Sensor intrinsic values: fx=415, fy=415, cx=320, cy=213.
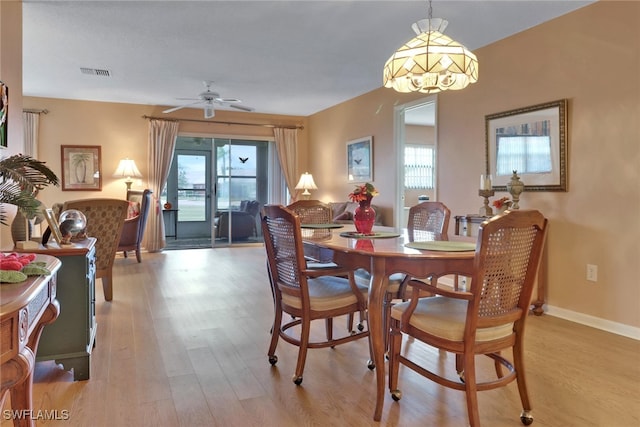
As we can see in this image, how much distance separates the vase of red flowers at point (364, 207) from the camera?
8.32ft

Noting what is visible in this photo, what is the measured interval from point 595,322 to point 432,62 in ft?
7.95

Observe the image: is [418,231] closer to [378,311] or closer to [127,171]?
[378,311]

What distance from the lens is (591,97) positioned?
3.22 meters

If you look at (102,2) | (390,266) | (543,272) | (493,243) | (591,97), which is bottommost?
(543,272)

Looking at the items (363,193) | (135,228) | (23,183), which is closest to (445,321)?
(363,193)

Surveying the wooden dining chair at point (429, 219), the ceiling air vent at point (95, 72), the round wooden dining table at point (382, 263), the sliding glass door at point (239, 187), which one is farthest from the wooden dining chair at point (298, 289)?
the sliding glass door at point (239, 187)

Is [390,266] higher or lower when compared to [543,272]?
higher

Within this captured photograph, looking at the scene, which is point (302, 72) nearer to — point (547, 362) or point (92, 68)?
point (92, 68)

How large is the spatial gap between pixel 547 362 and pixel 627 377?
386mm

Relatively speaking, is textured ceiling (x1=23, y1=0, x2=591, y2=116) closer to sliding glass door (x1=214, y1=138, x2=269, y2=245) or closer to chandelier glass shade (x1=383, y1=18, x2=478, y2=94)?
chandelier glass shade (x1=383, y1=18, x2=478, y2=94)

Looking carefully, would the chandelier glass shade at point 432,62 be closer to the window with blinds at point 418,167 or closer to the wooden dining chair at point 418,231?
the wooden dining chair at point 418,231

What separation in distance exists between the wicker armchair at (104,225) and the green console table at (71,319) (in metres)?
1.39

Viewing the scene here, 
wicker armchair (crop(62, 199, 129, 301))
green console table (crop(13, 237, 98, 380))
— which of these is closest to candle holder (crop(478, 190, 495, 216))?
green console table (crop(13, 237, 98, 380))

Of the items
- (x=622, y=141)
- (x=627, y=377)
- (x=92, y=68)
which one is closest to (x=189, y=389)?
(x=627, y=377)
